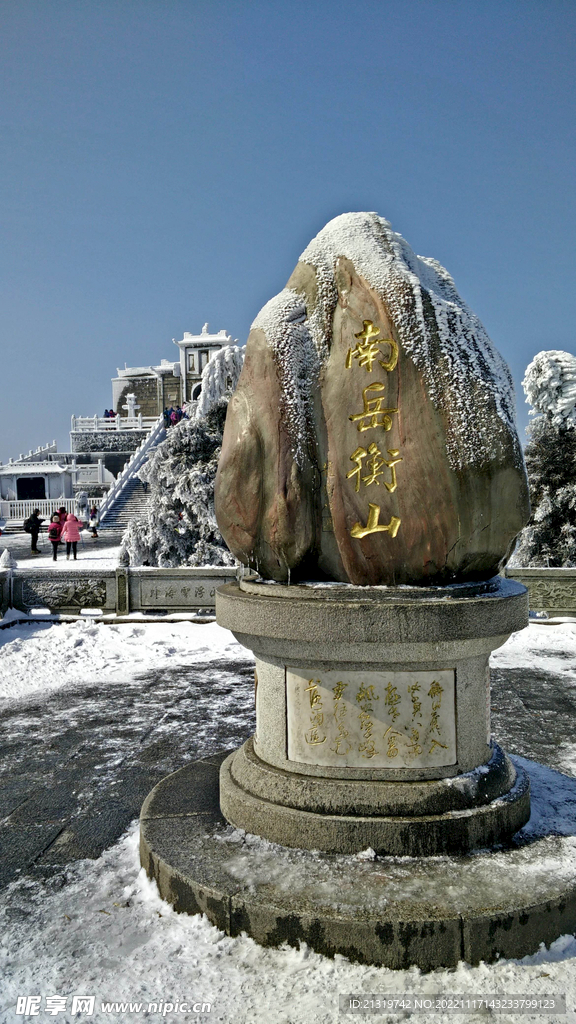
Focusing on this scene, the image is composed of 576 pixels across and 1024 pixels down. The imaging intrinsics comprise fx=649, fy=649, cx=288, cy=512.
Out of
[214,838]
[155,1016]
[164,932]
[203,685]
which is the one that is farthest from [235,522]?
[203,685]

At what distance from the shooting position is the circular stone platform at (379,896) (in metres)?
2.48

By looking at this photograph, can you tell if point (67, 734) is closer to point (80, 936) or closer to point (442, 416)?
point (80, 936)

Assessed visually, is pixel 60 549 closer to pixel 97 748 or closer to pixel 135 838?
pixel 97 748

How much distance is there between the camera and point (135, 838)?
3557 millimetres

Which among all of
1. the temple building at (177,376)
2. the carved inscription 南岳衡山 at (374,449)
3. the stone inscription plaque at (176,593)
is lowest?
the stone inscription plaque at (176,593)

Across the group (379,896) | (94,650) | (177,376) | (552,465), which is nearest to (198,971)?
(379,896)

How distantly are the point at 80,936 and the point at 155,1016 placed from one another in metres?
0.58

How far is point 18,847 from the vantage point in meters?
3.51

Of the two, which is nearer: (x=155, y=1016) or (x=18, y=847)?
(x=155, y=1016)

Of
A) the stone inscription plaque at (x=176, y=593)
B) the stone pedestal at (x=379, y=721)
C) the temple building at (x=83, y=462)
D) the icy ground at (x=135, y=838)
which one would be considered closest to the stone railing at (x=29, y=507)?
the temple building at (x=83, y=462)

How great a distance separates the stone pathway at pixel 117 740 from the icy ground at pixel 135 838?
0.05 ft

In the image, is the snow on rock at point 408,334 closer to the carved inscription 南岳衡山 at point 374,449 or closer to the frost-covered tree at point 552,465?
the carved inscription 南岳衡山 at point 374,449

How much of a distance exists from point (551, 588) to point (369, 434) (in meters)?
7.68

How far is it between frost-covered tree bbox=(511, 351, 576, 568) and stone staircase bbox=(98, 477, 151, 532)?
17336mm
